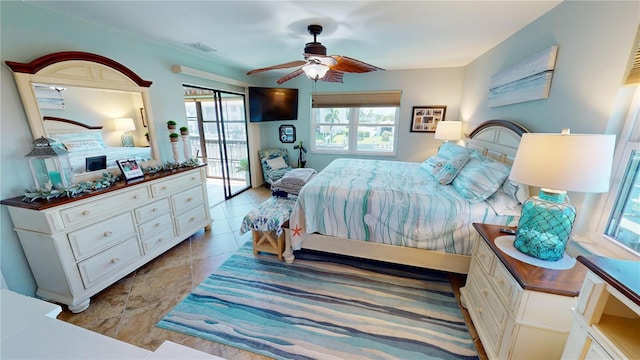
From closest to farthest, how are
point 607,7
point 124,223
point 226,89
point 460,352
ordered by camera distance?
point 607,7, point 460,352, point 124,223, point 226,89

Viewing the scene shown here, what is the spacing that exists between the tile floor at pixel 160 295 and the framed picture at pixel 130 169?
0.92 metres

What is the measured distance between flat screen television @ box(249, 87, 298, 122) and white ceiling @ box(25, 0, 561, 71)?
4.77 ft

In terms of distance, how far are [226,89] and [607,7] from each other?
4251 mm

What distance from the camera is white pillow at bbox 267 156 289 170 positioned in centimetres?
489

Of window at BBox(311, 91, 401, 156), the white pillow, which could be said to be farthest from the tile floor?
window at BBox(311, 91, 401, 156)

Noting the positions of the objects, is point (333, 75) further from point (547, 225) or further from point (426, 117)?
point (547, 225)

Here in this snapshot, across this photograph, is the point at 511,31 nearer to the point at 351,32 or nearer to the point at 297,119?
the point at 351,32

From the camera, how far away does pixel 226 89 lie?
4.03 m

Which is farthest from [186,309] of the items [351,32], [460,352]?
[351,32]

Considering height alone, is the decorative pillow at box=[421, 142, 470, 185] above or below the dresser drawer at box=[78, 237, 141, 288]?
above

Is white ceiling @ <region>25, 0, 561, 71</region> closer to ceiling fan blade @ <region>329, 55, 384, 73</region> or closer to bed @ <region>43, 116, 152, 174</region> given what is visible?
ceiling fan blade @ <region>329, 55, 384, 73</region>

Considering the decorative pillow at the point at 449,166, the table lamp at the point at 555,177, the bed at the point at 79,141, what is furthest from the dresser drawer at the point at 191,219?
the table lamp at the point at 555,177

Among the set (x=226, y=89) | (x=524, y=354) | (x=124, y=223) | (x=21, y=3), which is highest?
(x=21, y=3)

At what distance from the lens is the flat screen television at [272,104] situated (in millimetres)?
4555
